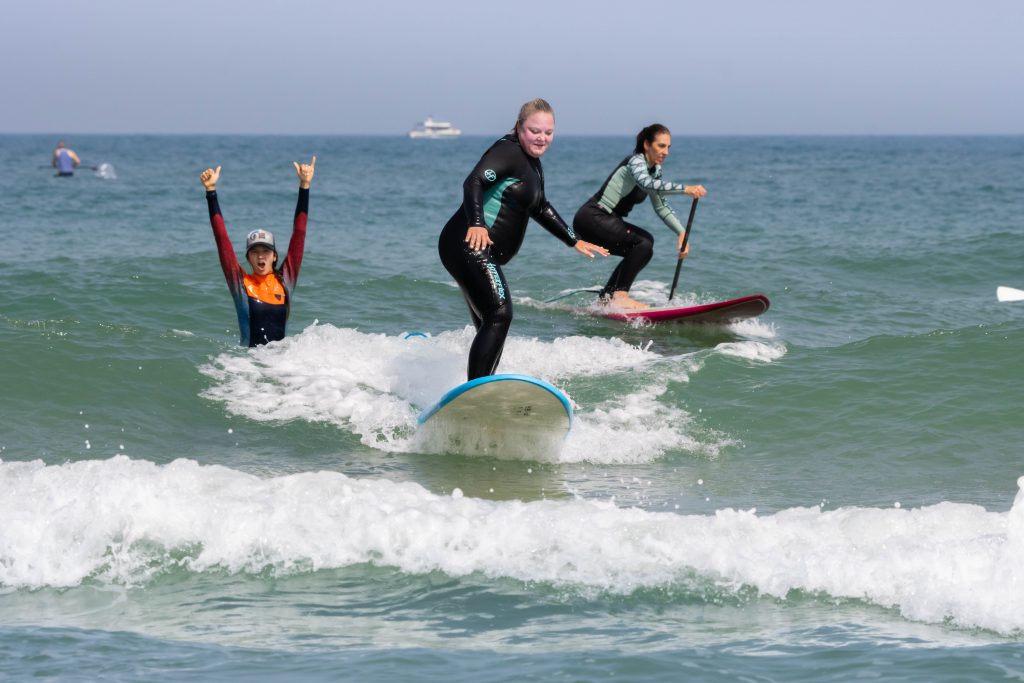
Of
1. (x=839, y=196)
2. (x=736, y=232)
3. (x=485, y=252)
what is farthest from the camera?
(x=839, y=196)

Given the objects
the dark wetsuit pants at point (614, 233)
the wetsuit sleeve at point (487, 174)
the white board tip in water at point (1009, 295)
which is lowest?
the white board tip in water at point (1009, 295)

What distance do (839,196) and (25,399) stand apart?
32.5 metres

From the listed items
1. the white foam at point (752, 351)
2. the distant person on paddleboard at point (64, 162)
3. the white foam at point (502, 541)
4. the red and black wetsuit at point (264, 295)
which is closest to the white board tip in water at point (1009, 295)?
the white foam at point (752, 351)

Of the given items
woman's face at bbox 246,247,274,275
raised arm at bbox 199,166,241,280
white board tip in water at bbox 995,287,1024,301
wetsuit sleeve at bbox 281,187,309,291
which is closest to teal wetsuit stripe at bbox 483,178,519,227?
wetsuit sleeve at bbox 281,187,309,291

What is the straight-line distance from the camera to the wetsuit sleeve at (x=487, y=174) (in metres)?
7.02

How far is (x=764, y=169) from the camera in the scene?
61.9 metres

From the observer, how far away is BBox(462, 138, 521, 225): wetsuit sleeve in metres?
7.02

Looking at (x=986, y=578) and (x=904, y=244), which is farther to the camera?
(x=904, y=244)

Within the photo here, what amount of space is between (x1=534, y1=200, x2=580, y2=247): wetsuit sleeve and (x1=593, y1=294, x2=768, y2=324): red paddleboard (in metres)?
5.35

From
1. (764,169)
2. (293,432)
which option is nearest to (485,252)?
(293,432)

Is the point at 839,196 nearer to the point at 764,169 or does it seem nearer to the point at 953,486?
the point at 764,169

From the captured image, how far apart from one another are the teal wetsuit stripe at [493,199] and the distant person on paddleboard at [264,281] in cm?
A: 179

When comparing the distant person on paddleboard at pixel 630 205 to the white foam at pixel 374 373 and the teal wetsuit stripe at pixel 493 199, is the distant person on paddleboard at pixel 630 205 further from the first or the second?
the teal wetsuit stripe at pixel 493 199

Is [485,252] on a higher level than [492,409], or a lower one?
higher
